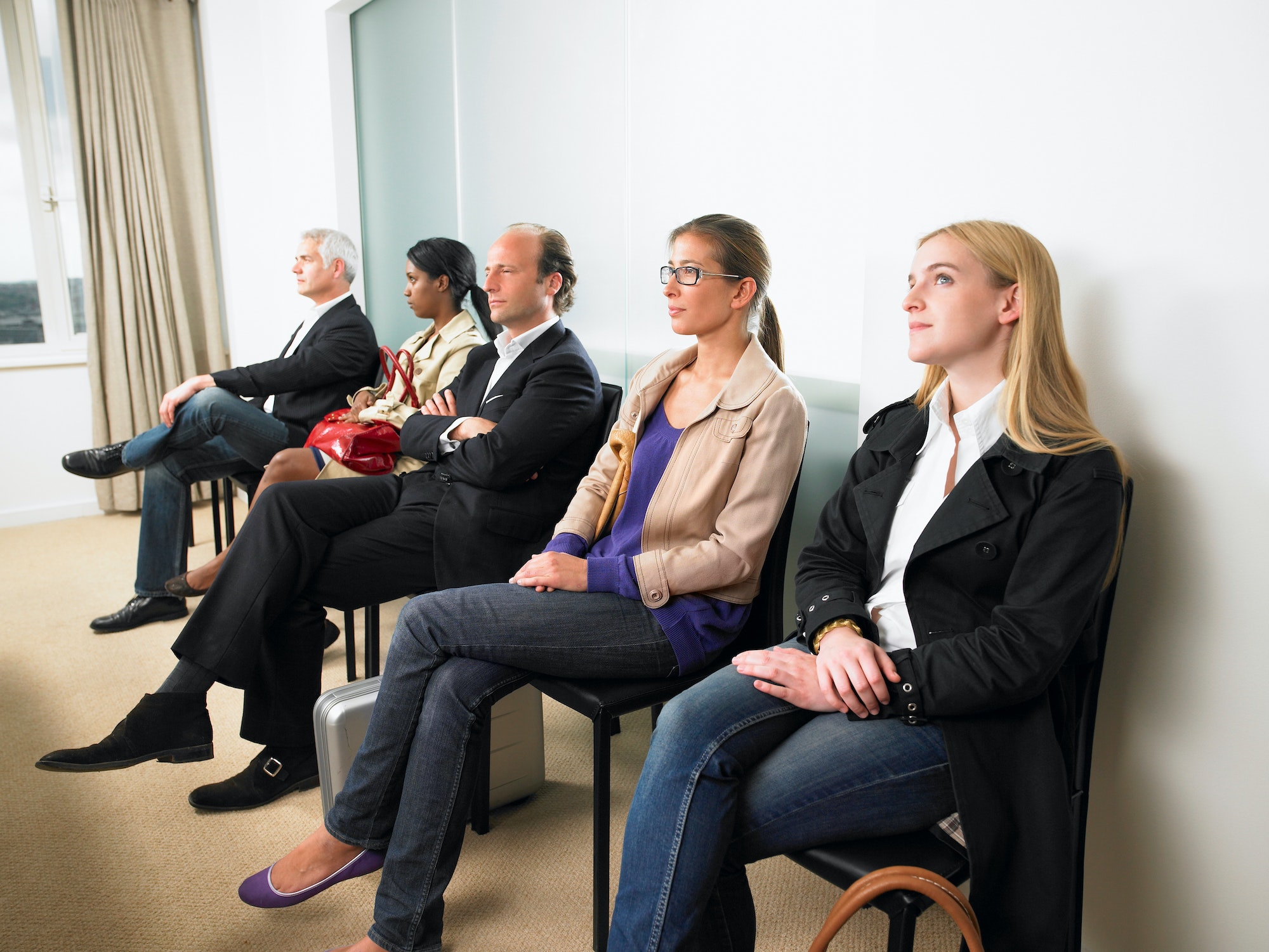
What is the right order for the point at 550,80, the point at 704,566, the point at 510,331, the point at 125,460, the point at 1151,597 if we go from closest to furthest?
the point at 1151,597 < the point at 704,566 < the point at 510,331 < the point at 550,80 < the point at 125,460

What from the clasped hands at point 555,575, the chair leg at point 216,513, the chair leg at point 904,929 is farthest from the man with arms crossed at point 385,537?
the chair leg at point 216,513

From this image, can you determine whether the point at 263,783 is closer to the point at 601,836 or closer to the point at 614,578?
the point at 601,836

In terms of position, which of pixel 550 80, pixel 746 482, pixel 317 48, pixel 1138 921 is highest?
pixel 317 48

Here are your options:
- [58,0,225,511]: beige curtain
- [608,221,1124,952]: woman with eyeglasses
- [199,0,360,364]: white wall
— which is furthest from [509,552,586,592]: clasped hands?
[58,0,225,511]: beige curtain

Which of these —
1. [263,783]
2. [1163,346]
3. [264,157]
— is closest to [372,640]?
[263,783]

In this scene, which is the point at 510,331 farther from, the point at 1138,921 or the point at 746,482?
the point at 1138,921

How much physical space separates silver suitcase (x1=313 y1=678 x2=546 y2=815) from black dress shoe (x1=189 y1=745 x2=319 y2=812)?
0.10m

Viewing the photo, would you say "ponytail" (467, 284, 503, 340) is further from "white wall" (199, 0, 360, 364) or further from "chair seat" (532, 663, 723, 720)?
"chair seat" (532, 663, 723, 720)

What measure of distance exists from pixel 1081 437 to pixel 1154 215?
0.35m

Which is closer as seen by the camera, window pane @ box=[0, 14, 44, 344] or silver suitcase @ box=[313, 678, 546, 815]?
silver suitcase @ box=[313, 678, 546, 815]

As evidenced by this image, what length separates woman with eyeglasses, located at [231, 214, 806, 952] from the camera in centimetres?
150

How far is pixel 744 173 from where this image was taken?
2158 millimetres

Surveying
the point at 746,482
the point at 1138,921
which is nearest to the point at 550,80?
the point at 746,482

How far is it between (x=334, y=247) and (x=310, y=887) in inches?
94.0
